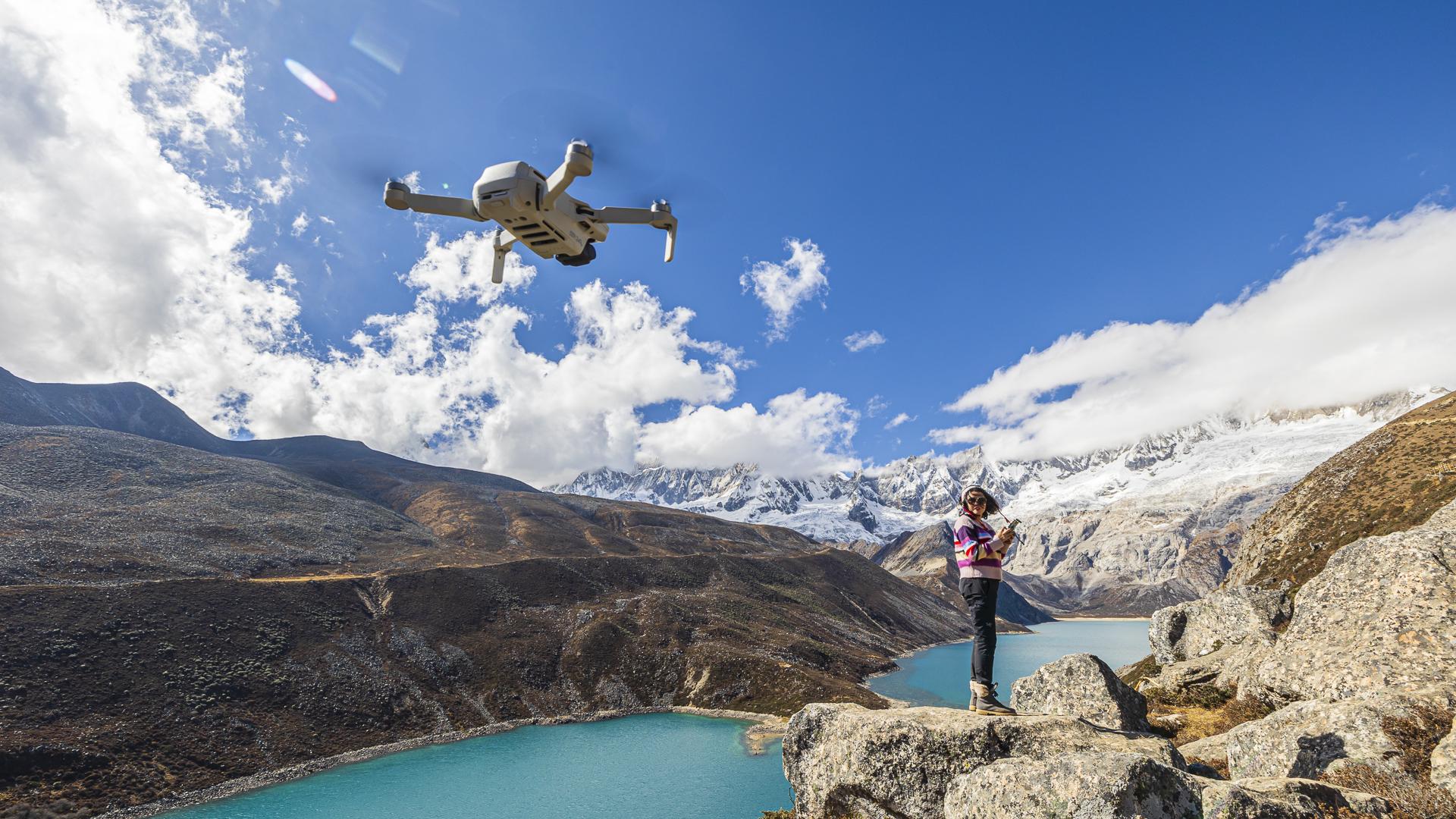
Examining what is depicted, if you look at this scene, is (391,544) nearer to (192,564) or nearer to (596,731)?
(192,564)

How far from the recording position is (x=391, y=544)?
6171 inches

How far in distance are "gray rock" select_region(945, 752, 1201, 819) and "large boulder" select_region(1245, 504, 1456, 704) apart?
836 centimetres

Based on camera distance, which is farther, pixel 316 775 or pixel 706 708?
pixel 706 708

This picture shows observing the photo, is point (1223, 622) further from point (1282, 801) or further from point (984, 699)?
point (1282, 801)

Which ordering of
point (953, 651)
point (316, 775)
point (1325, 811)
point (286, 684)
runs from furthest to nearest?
point (953, 651) < point (286, 684) < point (316, 775) < point (1325, 811)

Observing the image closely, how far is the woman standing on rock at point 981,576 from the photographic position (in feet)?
37.1

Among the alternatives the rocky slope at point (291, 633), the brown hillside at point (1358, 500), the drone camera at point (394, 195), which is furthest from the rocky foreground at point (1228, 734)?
the rocky slope at point (291, 633)

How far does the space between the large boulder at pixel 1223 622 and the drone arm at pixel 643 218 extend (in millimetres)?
27825

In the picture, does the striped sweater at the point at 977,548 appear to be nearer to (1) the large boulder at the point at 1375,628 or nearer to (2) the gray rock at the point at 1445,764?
(2) the gray rock at the point at 1445,764

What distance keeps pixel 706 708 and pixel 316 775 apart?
55141 millimetres

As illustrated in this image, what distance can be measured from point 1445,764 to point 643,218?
49.4 feet

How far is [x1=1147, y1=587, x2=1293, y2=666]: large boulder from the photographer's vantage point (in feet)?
90.6

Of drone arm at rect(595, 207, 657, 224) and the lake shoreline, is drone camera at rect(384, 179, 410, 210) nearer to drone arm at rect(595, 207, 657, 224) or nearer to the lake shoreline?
drone arm at rect(595, 207, 657, 224)

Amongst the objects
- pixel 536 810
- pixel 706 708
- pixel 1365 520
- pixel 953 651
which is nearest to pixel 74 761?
pixel 536 810
